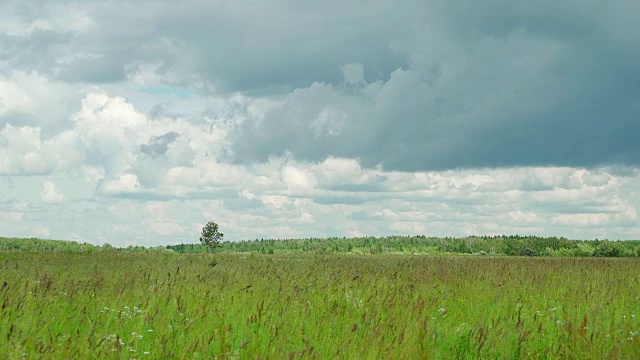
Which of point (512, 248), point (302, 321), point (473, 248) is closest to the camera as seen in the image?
point (302, 321)

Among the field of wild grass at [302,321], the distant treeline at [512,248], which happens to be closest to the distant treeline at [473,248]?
the distant treeline at [512,248]

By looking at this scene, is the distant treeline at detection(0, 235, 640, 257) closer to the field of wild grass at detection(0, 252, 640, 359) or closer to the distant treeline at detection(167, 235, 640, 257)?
the distant treeline at detection(167, 235, 640, 257)

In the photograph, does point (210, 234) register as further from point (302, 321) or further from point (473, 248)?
point (302, 321)

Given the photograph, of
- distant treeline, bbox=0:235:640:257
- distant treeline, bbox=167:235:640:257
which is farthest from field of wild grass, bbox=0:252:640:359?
distant treeline, bbox=167:235:640:257

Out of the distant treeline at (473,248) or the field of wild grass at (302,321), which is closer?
the field of wild grass at (302,321)

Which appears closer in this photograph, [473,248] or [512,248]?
[512,248]

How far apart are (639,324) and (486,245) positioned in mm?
63386

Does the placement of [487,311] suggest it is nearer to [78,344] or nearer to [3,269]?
[78,344]

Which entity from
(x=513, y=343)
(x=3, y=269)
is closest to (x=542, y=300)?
(x=513, y=343)

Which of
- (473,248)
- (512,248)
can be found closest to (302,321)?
(512,248)

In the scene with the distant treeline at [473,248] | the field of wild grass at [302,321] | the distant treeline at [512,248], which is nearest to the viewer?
the field of wild grass at [302,321]

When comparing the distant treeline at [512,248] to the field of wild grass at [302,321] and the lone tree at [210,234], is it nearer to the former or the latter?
the lone tree at [210,234]

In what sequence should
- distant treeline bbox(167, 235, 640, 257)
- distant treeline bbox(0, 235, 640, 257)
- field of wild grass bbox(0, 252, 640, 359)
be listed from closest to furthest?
1. field of wild grass bbox(0, 252, 640, 359)
2. distant treeline bbox(0, 235, 640, 257)
3. distant treeline bbox(167, 235, 640, 257)

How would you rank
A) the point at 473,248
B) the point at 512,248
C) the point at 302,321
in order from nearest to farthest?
the point at 302,321
the point at 512,248
the point at 473,248
